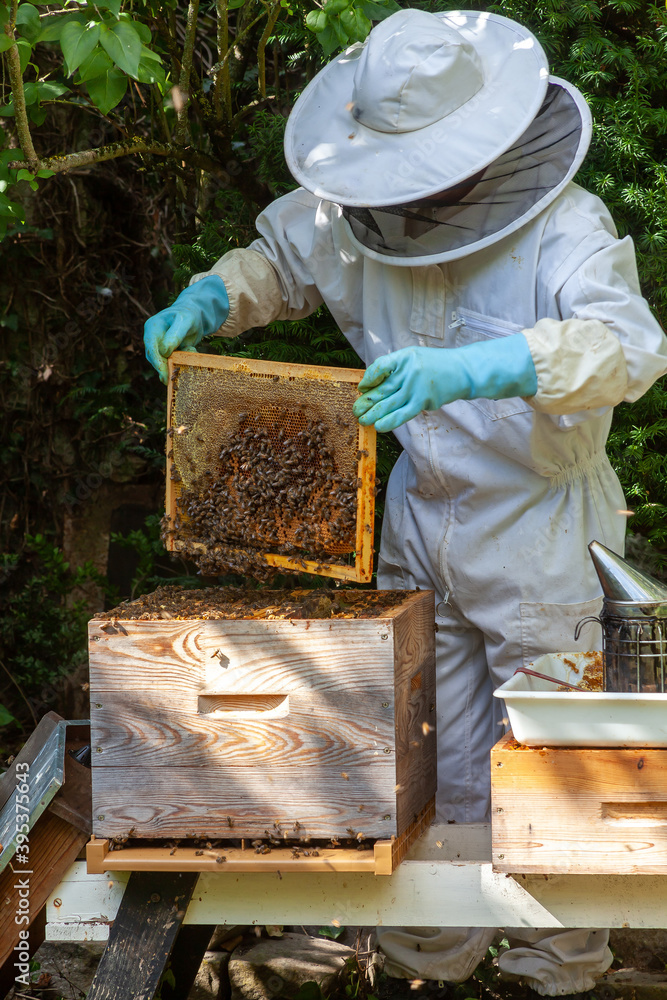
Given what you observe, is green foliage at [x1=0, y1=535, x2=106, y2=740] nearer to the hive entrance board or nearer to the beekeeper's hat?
the hive entrance board

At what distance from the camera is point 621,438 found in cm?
327

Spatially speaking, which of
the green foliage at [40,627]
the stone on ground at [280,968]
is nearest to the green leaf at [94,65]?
the green foliage at [40,627]

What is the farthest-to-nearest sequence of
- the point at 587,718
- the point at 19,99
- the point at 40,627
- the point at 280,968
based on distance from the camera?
the point at 40,627 < the point at 280,968 < the point at 19,99 < the point at 587,718

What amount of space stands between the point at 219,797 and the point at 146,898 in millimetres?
305

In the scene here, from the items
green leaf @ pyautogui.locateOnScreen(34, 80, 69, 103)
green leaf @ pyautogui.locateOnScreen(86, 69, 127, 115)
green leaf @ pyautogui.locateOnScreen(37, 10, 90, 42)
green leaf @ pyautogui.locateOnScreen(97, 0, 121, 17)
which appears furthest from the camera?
green leaf @ pyautogui.locateOnScreen(34, 80, 69, 103)

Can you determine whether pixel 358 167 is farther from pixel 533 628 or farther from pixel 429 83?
pixel 533 628

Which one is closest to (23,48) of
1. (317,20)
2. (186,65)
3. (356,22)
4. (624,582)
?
(317,20)

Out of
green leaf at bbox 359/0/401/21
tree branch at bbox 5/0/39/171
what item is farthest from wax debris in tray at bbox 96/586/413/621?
green leaf at bbox 359/0/401/21

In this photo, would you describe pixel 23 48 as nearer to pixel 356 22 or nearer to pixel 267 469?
pixel 356 22

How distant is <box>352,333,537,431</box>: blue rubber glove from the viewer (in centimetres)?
208

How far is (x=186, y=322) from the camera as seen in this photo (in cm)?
257

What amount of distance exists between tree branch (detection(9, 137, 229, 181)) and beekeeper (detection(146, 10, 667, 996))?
62 centimetres

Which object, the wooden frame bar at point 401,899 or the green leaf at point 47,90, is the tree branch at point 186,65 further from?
the wooden frame bar at point 401,899

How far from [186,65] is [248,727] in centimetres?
267
